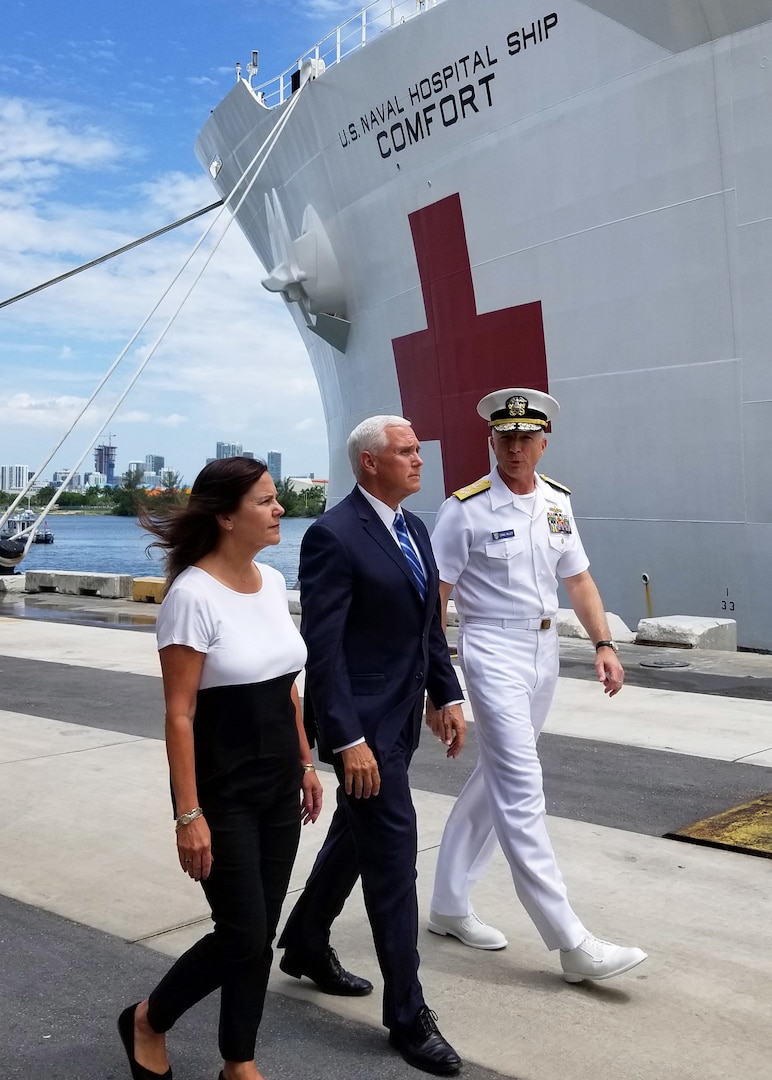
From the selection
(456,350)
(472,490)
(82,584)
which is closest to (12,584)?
(82,584)

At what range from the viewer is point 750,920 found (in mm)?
2936

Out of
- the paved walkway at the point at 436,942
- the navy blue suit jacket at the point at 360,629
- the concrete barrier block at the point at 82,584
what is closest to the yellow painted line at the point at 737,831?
the paved walkway at the point at 436,942

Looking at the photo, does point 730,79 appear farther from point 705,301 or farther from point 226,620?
point 226,620

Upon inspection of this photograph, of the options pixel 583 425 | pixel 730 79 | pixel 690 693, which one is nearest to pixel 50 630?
pixel 583 425

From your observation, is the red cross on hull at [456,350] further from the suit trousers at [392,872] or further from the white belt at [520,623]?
the suit trousers at [392,872]

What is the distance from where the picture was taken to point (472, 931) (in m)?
2.80

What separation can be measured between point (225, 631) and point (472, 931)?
122 centimetres

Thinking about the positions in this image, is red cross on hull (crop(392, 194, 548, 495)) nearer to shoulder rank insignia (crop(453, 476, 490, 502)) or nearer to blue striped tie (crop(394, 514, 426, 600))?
shoulder rank insignia (crop(453, 476, 490, 502))

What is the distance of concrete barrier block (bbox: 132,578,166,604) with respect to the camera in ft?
41.7

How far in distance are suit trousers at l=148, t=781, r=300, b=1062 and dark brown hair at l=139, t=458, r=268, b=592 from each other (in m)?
0.43

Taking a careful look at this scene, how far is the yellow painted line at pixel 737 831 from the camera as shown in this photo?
11.6 feet

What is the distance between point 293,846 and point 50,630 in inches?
326

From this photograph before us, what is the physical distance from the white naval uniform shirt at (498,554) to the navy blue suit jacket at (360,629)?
1.37 ft

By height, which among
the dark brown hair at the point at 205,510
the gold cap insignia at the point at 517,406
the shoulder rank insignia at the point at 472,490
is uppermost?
the gold cap insignia at the point at 517,406
